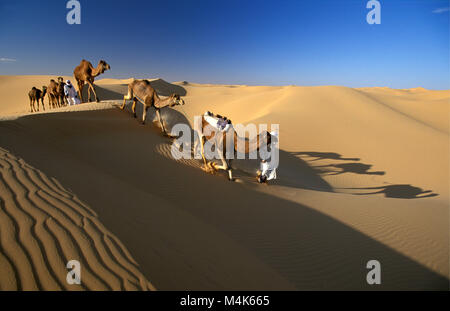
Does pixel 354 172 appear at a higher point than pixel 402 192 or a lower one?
higher

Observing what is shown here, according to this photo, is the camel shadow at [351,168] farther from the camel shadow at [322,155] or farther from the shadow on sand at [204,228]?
the shadow on sand at [204,228]

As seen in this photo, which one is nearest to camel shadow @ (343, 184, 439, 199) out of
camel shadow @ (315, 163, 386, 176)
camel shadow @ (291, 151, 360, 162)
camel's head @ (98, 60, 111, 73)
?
camel shadow @ (315, 163, 386, 176)

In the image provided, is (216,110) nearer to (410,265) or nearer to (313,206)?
(313,206)

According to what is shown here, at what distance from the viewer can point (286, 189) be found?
647 centimetres

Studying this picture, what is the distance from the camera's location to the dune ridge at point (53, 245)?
70.1 inches

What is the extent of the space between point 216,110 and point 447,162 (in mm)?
20871

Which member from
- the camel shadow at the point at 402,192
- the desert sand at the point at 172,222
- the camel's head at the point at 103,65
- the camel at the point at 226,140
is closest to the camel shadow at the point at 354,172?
the camel shadow at the point at 402,192

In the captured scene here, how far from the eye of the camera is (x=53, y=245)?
2.06 metres

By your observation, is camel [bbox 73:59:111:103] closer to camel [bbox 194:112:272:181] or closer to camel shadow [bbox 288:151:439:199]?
camel [bbox 194:112:272:181]

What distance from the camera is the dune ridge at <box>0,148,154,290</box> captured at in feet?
5.84

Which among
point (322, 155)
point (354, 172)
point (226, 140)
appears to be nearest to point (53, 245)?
point (226, 140)

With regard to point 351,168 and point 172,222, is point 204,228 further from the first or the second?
point 351,168

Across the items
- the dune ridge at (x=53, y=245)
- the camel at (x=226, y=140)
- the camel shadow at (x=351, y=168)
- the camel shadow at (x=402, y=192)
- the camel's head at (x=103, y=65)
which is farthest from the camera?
the camel shadow at (x=351, y=168)
